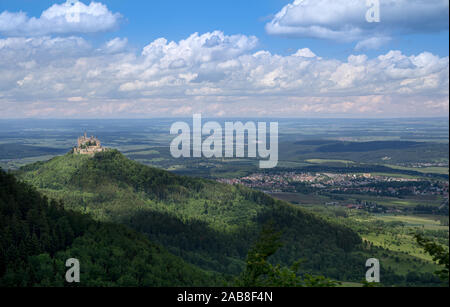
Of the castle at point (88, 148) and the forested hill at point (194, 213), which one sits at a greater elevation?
the castle at point (88, 148)

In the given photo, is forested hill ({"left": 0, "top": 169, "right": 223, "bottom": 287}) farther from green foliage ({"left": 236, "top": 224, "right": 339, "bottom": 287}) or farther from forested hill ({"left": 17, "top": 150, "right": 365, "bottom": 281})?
forested hill ({"left": 17, "top": 150, "right": 365, "bottom": 281})

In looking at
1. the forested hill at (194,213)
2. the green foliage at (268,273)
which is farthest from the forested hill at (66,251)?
the forested hill at (194,213)

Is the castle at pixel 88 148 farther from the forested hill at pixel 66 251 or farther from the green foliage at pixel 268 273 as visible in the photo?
the green foliage at pixel 268 273

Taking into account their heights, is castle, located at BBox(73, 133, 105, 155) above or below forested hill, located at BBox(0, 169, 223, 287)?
above

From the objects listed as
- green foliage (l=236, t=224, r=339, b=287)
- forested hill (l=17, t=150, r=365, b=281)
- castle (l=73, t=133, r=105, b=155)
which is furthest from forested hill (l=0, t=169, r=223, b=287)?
castle (l=73, t=133, r=105, b=155)

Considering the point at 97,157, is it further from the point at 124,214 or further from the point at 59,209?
the point at 59,209
